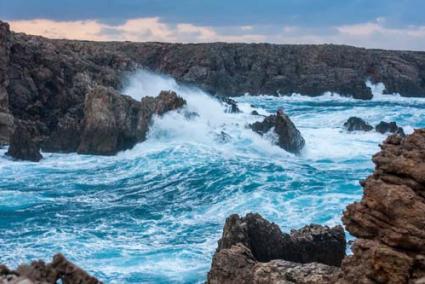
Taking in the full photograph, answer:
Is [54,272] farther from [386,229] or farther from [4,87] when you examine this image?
[4,87]

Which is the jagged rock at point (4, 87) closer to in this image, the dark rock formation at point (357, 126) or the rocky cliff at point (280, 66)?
the dark rock formation at point (357, 126)

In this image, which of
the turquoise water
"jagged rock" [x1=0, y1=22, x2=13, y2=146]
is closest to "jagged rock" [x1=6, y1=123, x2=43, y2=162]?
the turquoise water

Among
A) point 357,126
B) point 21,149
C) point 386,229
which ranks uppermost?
point 386,229

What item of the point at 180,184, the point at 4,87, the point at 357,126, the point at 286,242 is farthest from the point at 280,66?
the point at 286,242

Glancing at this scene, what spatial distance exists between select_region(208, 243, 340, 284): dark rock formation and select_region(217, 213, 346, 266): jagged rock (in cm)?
149

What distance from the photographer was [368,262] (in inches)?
301

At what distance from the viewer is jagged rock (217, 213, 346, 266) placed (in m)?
12.2

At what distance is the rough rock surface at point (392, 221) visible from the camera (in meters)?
7.45

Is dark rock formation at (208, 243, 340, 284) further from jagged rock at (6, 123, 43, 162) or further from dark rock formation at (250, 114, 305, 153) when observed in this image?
dark rock formation at (250, 114, 305, 153)

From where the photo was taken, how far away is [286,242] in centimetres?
1233

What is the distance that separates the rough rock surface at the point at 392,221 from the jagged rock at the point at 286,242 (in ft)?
13.7

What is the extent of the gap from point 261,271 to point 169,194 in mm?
15490

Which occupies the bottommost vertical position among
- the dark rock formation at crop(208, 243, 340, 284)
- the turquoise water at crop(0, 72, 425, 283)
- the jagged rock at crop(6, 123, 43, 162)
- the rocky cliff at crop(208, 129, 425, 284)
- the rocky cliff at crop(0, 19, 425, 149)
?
the turquoise water at crop(0, 72, 425, 283)

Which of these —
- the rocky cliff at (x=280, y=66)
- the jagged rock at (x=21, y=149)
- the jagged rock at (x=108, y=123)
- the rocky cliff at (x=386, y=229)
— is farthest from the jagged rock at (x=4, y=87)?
the rocky cliff at (x=386, y=229)
